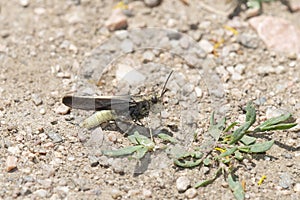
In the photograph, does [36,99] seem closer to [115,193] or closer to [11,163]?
[11,163]

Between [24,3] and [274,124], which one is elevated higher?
[24,3]

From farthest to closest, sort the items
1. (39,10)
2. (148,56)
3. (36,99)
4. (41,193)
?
(39,10)
(148,56)
(36,99)
(41,193)

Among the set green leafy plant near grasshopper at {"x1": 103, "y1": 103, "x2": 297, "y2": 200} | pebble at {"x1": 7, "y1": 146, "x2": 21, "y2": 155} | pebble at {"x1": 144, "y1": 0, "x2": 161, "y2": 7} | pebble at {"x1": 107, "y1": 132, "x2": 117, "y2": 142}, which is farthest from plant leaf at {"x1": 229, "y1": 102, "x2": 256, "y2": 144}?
pebble at {"x1": 144, "y1": 0, "x2": 161, "y2": 7}

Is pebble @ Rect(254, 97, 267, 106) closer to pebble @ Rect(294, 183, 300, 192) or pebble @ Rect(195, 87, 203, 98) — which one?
pebble @ Rect(195, 87, 203, 98)

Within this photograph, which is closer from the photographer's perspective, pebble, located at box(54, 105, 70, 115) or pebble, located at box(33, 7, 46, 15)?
pebble, located at box(54, 105, 70, 115)

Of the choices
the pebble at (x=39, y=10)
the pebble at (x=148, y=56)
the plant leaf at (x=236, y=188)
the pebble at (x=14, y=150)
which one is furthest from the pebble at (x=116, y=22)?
the plant leaf at (x=236, y=188)

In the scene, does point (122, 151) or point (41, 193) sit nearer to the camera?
point (41, 193)

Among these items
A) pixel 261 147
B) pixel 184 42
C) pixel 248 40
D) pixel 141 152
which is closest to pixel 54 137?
pixel 141 152
